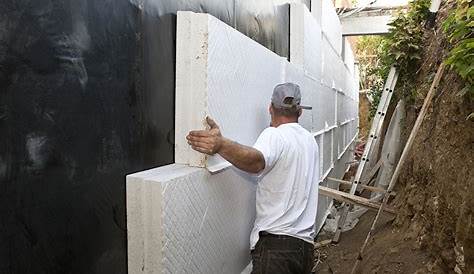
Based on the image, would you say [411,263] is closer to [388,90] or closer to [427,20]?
[388,90]

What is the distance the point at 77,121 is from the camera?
161 cm

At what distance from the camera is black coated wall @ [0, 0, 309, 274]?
1359mm

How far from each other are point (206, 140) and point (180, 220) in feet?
1.43

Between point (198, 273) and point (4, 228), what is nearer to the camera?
point (4, 228)

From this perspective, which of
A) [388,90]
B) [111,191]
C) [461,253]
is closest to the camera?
[111,191]

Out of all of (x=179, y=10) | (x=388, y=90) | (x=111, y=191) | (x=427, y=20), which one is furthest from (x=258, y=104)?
(x=427, y=20)

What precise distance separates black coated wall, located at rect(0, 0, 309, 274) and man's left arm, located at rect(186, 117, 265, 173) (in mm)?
174

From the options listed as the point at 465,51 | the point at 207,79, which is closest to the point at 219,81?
the point at 207,79

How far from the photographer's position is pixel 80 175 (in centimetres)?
165

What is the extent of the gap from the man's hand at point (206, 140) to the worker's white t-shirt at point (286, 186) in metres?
0.54

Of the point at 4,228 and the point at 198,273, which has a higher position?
the point at 4,228

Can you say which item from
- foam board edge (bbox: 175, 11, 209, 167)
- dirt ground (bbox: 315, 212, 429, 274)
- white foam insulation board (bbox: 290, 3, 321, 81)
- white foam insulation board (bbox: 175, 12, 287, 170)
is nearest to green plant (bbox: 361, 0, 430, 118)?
white foam insulation board (bbox: 290, 3, 321, 81)

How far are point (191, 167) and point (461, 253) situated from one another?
247 cm

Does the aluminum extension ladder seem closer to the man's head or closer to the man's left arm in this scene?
the man's head
